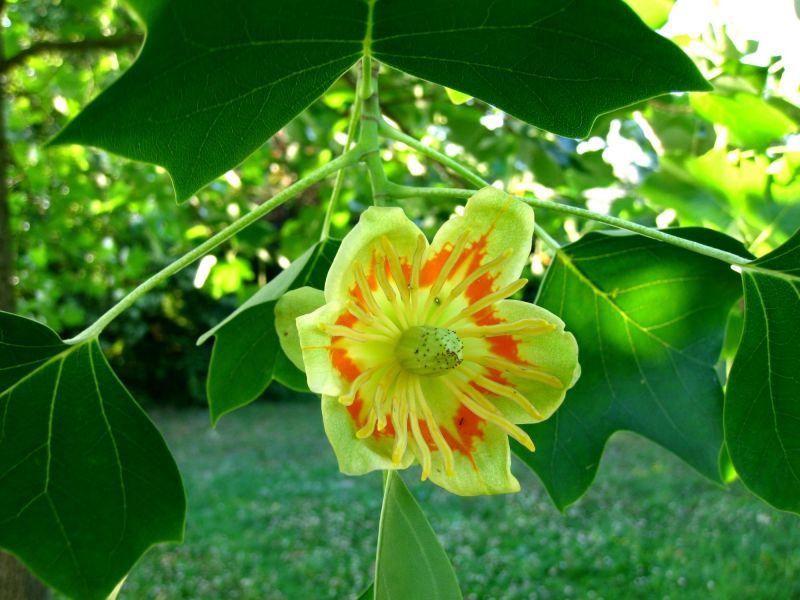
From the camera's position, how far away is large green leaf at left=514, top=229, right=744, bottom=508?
1.35m

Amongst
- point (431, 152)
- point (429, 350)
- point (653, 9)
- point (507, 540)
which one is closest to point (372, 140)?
Result: point (431, 152)

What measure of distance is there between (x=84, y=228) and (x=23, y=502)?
15.1 feet

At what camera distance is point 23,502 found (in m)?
1.13

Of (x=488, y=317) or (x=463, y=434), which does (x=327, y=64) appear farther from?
(x=463, y=434)

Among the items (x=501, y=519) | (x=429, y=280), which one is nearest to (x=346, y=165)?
(x=429, y=280)

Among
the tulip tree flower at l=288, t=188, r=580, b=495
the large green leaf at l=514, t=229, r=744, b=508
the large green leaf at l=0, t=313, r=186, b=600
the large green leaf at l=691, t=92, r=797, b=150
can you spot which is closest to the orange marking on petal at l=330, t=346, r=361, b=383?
the tulip tree flower at l=288, t=188, r=580, b=495

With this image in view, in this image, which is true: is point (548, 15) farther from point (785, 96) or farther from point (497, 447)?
point (785, 96)

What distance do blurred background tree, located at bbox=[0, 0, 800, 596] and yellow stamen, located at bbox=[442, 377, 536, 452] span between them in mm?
596

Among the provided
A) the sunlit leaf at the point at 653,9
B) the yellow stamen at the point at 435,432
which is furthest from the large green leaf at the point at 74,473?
the sunlit leaf at the point at 653,9

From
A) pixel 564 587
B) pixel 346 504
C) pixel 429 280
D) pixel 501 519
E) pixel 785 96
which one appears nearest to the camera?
pixel 429 280

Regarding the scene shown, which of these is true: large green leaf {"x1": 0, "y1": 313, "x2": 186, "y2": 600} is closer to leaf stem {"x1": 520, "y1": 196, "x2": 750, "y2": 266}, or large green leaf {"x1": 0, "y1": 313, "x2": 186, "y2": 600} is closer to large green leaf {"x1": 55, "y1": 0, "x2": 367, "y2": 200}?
large green leaf {"x1": 55, "y1": 0, "x2": 367, "y2": 200}

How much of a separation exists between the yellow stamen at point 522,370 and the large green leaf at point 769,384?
30cm

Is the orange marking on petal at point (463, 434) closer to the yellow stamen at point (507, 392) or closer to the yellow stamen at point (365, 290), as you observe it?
the yellow stamen at point (507, 392)

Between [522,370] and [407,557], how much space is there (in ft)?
1.10
